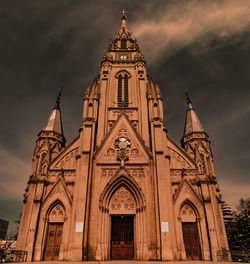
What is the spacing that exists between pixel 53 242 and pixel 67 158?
8397 millimetres

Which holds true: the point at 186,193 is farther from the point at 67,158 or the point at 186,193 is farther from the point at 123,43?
the point at 123,43

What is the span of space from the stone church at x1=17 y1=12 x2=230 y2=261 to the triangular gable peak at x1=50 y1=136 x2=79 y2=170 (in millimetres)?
110

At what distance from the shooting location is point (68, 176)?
22281 millimetres

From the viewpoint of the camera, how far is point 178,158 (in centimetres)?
2378

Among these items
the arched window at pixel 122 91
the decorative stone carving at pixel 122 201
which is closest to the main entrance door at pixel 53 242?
the decorative stone carving at pixel 122 201

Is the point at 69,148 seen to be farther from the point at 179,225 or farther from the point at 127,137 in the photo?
the point at 179,225

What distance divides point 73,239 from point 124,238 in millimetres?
4836

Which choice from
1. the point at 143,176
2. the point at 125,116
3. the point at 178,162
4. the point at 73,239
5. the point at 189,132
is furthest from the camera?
the point at 189,132

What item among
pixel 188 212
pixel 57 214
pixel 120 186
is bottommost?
pixel 57 214

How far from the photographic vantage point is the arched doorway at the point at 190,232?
19.0 meters

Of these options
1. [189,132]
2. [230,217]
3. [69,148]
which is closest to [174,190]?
[189,132]

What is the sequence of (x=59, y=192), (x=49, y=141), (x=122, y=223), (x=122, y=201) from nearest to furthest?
(x=122, y=223)
(x=122, y=201)
(x=59, y=192)
(x=49, y=141)

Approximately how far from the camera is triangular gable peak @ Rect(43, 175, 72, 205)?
68.5 feet

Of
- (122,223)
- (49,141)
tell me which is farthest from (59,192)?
(49,141)
